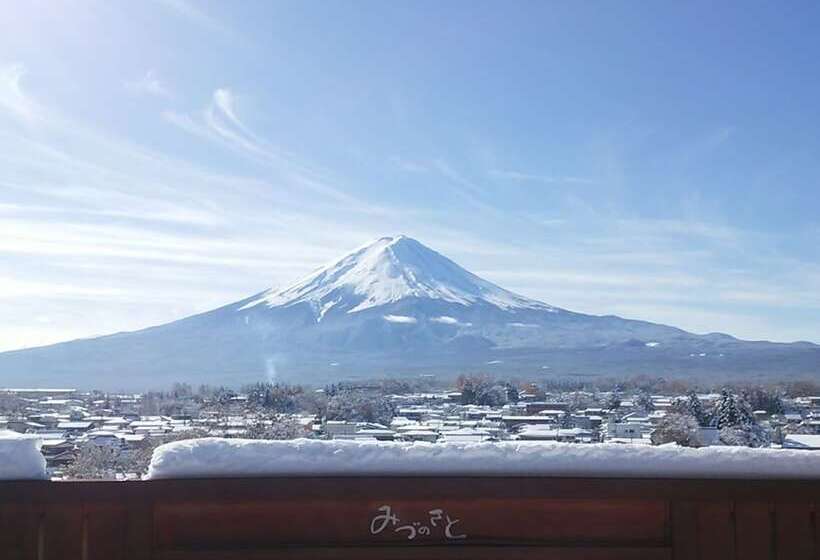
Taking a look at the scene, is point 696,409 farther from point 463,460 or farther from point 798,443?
point 463,460

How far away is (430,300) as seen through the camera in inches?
2938

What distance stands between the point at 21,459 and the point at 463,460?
3.47ft

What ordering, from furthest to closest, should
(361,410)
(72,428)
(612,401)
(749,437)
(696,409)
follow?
(612,401)
(361,410)
(696,409)
(72,428)
(749,437)

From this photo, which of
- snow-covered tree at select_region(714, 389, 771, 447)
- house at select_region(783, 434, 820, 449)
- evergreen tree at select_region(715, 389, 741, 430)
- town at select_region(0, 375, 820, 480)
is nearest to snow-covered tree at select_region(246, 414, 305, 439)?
town at select_region(0, 375, 820, 480)

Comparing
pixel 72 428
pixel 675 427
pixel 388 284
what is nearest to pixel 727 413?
pixel 675 427

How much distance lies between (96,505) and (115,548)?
11 cm

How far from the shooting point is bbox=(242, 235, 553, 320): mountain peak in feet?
247

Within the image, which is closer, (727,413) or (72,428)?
(72,428)

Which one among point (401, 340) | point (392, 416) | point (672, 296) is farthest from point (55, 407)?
point (672, 296)

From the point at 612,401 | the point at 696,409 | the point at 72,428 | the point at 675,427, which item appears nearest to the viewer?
the point at 675,427

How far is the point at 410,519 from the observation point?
7.17ft

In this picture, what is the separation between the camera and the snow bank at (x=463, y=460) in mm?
2168

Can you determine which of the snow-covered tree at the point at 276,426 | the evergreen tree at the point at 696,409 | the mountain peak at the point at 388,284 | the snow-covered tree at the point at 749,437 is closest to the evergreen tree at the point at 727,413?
the evergreen tree at the point at 696,409

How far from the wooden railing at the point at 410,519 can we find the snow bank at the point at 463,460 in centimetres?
2
